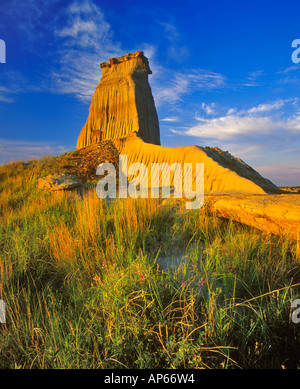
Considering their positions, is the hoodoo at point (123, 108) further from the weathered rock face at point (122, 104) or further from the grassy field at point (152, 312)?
the grassy field at point (152, 312)

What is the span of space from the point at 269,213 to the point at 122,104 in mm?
22710

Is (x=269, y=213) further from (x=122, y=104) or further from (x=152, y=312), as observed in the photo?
(x=122, y=104)

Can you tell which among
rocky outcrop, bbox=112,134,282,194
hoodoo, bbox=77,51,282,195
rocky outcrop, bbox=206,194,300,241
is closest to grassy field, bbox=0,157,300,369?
rocky outcrop, bbox=206,194,300,241

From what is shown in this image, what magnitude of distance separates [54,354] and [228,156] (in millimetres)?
10820

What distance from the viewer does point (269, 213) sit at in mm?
3191

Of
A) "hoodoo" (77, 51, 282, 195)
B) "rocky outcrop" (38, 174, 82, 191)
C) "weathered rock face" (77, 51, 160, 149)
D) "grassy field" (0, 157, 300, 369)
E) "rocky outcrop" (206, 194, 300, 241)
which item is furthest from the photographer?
"weathered rock face" (77, 51, 160, 149)

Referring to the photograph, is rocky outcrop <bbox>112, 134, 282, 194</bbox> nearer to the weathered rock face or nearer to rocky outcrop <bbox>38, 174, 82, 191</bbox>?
rocky outcrop <bbox>38, 174, 82, 191</bbox>

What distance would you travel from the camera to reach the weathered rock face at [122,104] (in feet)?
73.8

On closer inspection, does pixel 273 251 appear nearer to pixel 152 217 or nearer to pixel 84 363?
pixel 152 217

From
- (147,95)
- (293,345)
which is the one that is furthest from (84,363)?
(147,95)

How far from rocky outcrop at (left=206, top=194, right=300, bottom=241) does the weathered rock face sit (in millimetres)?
19048

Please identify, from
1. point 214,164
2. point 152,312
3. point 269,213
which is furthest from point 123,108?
point 152,312

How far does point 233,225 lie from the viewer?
12.9 feet

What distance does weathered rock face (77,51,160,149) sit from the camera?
22484 mm
